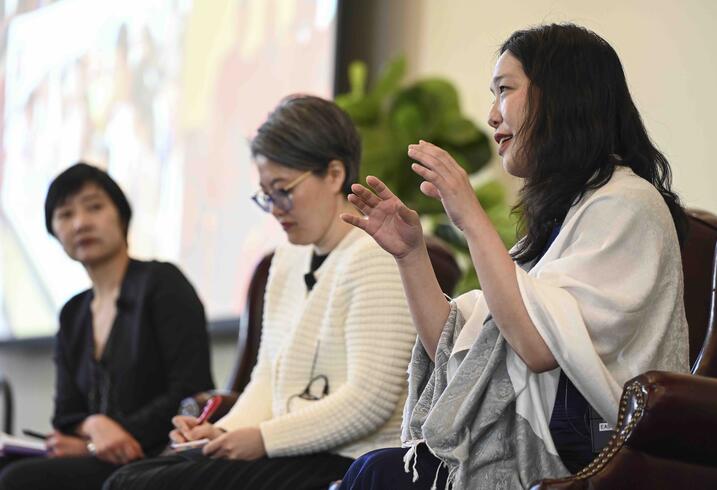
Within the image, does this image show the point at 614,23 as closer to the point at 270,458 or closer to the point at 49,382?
the point at 270,458

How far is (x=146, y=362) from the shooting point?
2996mm

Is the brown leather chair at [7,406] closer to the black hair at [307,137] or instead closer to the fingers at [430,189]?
the black hair at [307,137]

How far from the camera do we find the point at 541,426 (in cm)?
176

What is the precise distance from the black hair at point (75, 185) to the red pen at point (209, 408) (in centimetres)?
71

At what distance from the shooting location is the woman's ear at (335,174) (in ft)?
8.48

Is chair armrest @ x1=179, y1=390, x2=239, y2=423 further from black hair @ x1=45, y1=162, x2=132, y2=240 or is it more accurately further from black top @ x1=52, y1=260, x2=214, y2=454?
Answer: black hair @ x1=45, y1=162, x2=132, y2=240

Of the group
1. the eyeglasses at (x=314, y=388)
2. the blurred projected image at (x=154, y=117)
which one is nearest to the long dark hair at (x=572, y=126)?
the eyeglasses at (x=314, y=388)

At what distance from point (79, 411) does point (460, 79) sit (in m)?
1.75

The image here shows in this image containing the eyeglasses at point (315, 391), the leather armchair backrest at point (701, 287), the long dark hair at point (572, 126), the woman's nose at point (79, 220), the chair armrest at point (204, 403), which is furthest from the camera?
the woman's nose at point (79, 220)

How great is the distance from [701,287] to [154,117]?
10.5ft

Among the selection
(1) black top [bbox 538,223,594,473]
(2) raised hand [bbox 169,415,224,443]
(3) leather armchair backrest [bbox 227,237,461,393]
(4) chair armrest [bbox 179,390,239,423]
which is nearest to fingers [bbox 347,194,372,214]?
(1) black top [bbox 538,223,594,473]

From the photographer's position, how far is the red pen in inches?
104

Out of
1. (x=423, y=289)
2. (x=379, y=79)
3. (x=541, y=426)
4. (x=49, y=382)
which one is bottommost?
(x=49, y=382)

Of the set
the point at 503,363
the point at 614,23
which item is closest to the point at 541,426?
the point at 503,363
